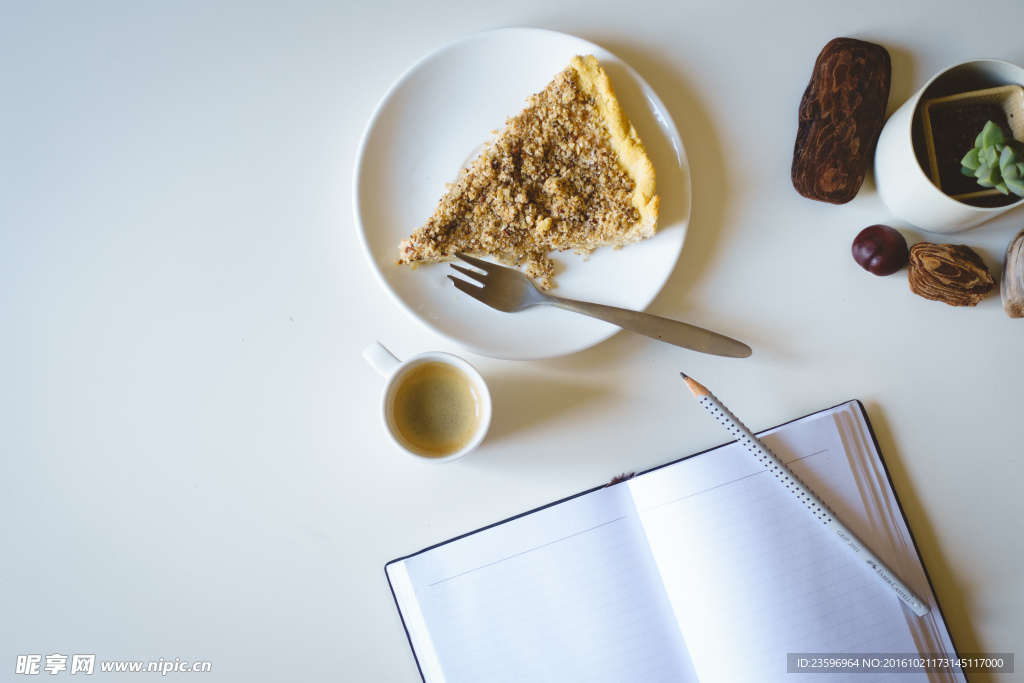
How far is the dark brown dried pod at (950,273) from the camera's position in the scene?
3.49ft

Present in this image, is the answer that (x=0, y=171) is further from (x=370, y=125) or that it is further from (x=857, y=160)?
(x=857, y=160)

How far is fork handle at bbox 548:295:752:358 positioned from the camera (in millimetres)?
1021

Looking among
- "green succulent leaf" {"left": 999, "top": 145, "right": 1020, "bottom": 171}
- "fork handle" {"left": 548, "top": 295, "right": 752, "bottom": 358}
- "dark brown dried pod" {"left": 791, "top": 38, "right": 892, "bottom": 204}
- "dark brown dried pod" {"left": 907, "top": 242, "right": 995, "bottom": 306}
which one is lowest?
"dark brown dried pod" {"left": 907, "top": 242, "right": 995, "bottom": 306}

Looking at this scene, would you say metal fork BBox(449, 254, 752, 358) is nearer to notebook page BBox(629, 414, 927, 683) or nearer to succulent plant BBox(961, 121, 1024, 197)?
notebook page BBox(629, 414, 927, 683)

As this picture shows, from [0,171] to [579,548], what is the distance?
1.36 m

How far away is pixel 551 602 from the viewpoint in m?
1.03

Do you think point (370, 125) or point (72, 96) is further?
point (72, 96)

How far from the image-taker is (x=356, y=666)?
111 cm

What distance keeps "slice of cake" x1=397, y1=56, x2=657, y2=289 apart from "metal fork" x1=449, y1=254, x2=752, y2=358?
1.8 inches

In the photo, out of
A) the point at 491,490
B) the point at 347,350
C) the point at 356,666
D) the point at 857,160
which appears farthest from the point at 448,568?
the point at 857,160

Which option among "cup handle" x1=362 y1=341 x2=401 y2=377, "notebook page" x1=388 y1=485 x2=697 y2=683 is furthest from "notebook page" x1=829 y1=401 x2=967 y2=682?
"cup handle" x1=362 y1=341 x2=401 y2=377

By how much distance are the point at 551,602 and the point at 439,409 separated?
0.40m

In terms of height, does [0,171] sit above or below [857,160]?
above

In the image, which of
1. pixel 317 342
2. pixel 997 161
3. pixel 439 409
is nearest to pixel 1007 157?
pixel 997 161
